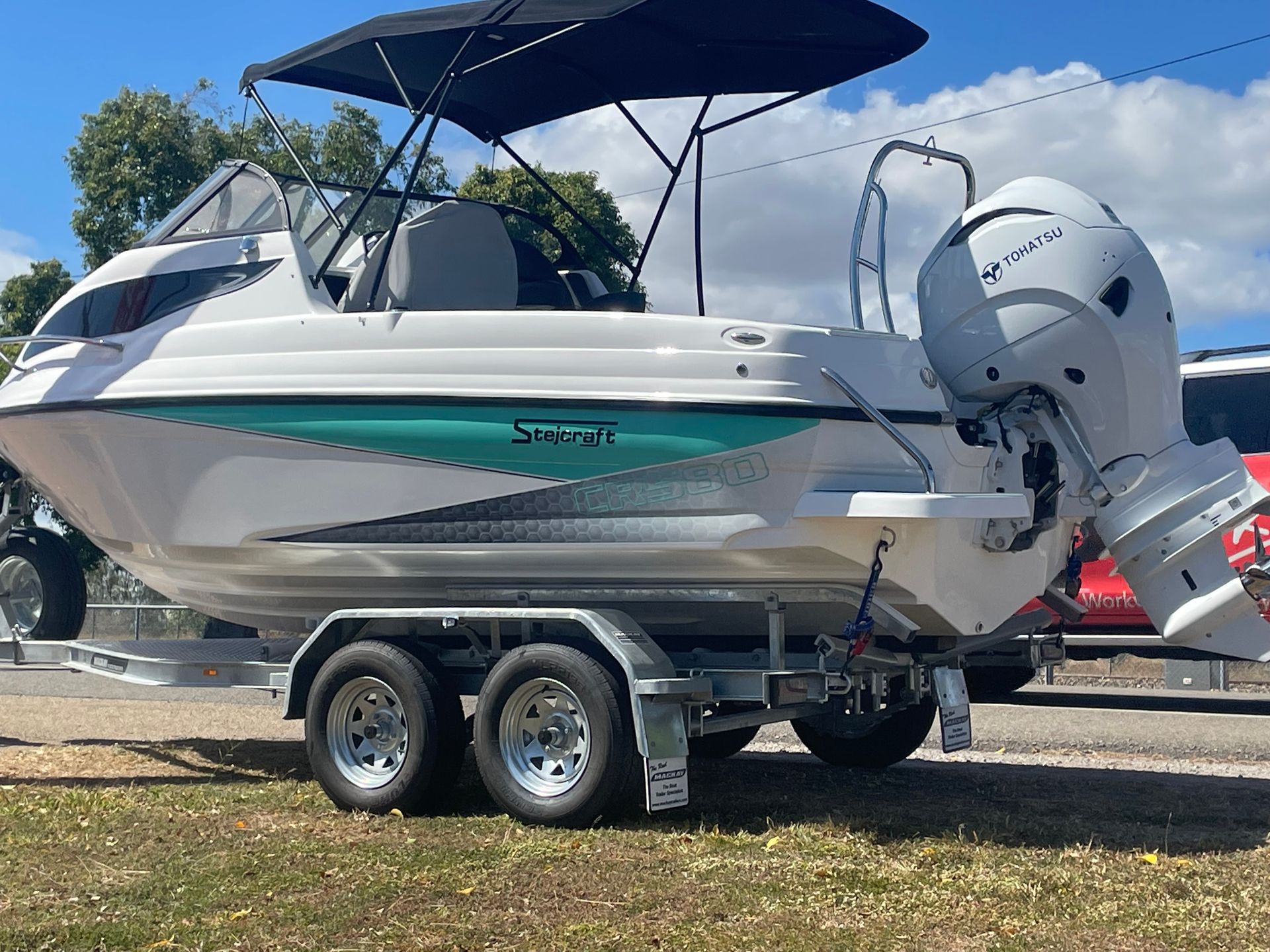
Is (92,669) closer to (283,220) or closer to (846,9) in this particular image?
(283,220)

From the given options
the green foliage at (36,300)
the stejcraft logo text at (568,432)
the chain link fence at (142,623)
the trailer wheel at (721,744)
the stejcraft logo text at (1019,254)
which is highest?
the green foliage at (36,300)

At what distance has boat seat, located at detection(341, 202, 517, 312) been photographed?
7078mm

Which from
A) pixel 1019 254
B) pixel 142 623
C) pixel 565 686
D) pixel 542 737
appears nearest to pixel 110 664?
pixel 542 737

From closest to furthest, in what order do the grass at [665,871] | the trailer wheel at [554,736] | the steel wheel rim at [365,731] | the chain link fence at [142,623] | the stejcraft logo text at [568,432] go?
the grass at [665,871]
the trailer wheel at [554,736]
the stejcraft logo text at [568,432]
the steel wheel rim at [365,731]
the chain link fence at [142,623]

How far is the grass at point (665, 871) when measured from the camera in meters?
4.46

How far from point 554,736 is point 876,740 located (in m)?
2.59

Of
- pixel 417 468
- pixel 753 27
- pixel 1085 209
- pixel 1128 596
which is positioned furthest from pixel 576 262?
pixel 1128 596

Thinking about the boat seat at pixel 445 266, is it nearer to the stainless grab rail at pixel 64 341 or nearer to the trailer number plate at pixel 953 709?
the stainless grab rail at pixel 64 341

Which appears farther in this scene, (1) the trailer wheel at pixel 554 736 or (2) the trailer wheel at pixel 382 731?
(2) the trailer wheel at pixel 382 731

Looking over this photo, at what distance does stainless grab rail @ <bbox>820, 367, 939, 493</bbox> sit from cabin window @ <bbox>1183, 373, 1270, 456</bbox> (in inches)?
303

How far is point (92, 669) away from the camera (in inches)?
306

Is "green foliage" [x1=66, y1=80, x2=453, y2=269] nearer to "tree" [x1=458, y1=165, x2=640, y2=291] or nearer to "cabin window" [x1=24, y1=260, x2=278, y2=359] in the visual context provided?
"tree" [x1=458, y1=165, x2=640, y2=291]

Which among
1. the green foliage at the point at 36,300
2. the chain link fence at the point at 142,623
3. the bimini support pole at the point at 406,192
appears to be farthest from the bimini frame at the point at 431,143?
the green foliage at the point at 36,300

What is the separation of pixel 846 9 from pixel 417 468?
320cm
